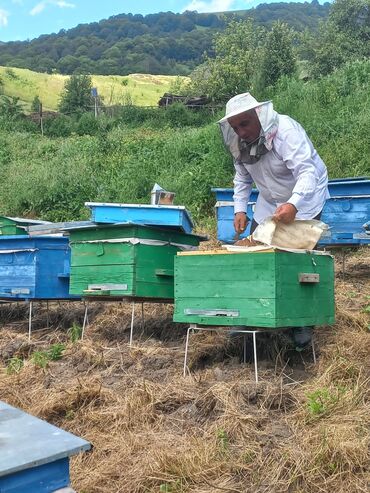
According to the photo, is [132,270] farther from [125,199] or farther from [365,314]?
[125,199]

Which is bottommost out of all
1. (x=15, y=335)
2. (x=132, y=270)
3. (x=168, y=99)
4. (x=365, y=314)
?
(x=15, y=335)

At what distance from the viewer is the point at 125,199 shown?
1166 cm

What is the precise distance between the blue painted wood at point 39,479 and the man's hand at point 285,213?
91.5 inches

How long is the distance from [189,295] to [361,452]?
142cm

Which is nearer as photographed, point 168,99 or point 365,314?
point 365,314

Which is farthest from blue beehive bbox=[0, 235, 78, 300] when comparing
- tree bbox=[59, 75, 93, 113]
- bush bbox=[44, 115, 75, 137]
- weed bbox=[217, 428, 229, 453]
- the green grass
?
tree bbox=[59, 75, 93, 113]

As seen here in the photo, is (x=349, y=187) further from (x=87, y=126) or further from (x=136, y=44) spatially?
(x=136, y=44)

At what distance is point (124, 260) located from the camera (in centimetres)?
466

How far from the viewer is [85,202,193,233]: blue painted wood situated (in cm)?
479

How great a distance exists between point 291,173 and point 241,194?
0.48 m

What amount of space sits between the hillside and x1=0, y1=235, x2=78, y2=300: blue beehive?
229ft

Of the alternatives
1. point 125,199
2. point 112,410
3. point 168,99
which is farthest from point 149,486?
point 168,99

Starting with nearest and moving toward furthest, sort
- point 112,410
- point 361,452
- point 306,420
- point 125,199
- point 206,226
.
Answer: point 361,452
point 306,420
point 112,410
point 206,226
point 125,199

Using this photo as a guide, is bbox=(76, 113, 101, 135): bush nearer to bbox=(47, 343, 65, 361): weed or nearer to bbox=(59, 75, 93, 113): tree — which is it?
bbox=(59, 75, 93, 113): tree
